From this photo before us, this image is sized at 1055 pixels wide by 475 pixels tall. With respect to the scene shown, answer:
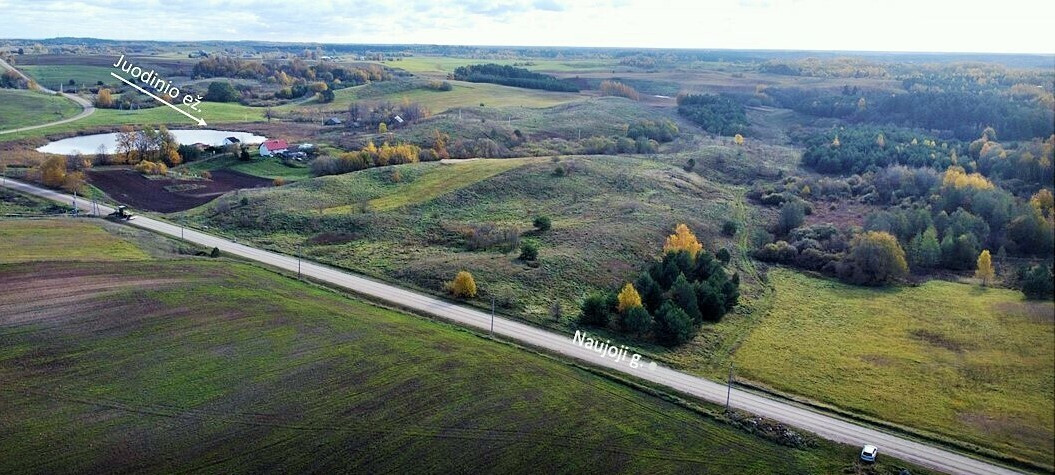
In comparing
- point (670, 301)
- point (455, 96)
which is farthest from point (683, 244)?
point (455, 96)

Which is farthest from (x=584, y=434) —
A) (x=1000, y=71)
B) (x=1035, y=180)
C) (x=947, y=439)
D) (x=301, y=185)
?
(x=1000, y=71)

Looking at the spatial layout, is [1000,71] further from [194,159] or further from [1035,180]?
[194,159]

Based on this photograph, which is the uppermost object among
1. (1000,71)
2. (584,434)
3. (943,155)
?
(1000,71)

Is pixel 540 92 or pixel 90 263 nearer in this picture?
pixel 90 263

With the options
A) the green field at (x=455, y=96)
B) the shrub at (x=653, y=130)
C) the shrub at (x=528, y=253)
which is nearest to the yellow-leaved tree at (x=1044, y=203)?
the shrub at (x=528, y=253)

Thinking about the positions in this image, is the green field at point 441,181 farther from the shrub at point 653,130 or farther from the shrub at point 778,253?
the shrub at point 778,253
